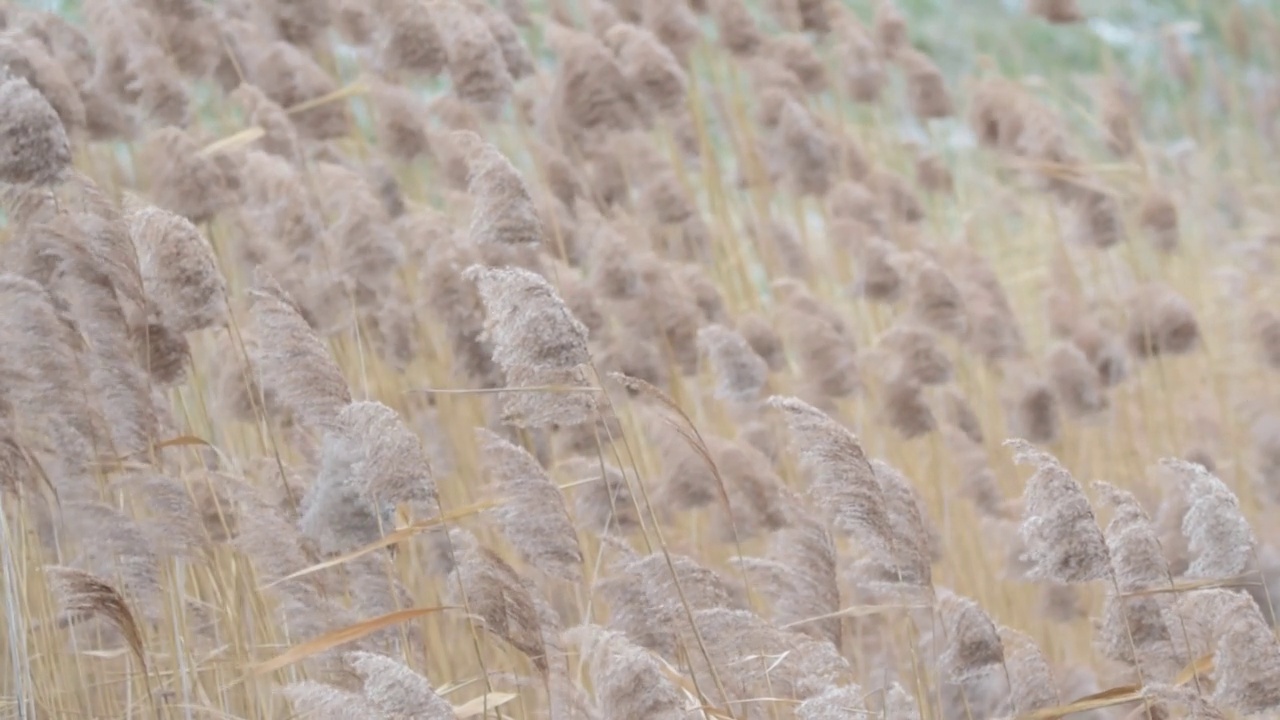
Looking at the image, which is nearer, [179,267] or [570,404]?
[570,404]

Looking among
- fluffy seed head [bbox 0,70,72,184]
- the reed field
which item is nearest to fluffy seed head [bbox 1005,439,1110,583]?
the reed field

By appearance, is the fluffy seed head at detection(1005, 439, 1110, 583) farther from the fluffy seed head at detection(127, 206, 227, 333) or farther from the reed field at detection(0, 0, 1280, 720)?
the fluffy seed head at detection(127, 206, 227, 333)

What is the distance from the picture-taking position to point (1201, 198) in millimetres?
4875

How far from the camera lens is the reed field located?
152 cm

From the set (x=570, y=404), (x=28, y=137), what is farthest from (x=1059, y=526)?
(x=28, y=137)

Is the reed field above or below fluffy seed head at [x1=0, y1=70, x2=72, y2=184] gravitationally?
below

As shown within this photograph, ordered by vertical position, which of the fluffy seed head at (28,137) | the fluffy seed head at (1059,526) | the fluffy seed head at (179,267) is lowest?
the fluffy seed head at (1059,526)

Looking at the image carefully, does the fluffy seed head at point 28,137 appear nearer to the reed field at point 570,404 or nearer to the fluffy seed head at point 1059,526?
the reed field at point 570,404

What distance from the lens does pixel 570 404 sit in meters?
1.52

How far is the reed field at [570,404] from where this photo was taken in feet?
4.98

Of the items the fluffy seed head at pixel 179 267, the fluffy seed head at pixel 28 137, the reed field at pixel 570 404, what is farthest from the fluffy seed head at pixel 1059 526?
the fluffy seed head at pixel 28 137

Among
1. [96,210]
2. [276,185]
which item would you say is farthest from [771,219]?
[96,210]

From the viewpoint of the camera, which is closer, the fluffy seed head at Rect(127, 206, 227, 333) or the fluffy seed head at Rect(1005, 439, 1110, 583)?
the fluffy seed head at Rect(1005, 439, 1110, 583)

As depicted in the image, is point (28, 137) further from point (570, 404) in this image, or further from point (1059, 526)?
point (1059, 526)
